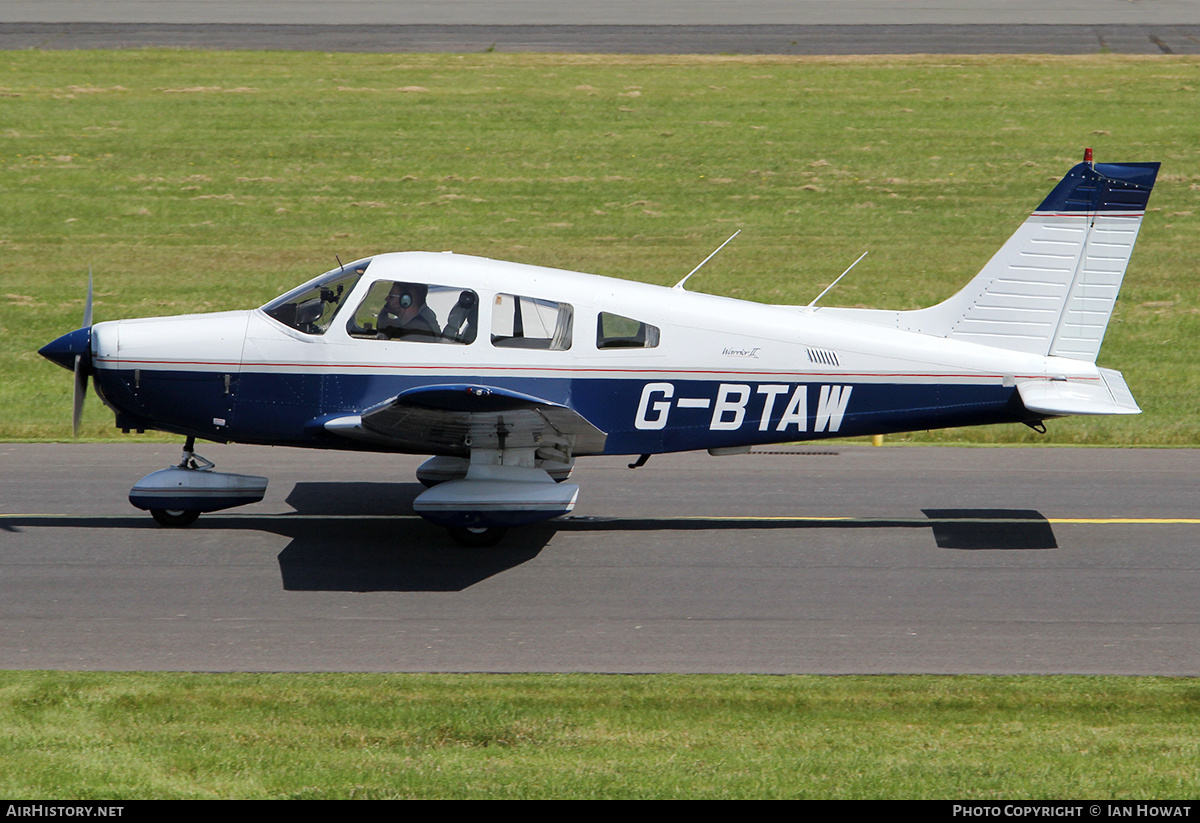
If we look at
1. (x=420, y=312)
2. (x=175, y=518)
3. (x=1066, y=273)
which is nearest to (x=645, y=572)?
(x=420, y=312)

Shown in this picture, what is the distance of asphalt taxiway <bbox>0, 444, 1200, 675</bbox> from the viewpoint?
319 inches

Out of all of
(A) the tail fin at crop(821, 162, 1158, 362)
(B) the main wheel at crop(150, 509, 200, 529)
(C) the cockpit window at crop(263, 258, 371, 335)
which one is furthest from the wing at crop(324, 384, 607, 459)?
(A) the tail fin at crop(821, 162, 1158, 362)

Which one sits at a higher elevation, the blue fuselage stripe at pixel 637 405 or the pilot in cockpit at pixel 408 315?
the pilot in cockpit at pixel 408 315

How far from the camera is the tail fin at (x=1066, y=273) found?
10.1 meters

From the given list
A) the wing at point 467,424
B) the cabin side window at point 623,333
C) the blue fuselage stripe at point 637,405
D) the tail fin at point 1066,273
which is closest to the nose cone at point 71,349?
the blue fuselage stripe at point 637,405

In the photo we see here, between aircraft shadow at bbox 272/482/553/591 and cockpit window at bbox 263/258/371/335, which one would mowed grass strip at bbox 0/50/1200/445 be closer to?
aircraft shadow at bbox 272/482/553/591

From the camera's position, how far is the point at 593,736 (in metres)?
6.73

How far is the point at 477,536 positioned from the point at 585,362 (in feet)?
5.64

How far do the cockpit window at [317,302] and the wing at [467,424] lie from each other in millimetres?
836

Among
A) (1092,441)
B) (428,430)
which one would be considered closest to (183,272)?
(428,430)

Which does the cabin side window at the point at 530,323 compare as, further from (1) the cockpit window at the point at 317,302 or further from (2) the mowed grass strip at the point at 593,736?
(2) the mowed grass strip at the point at 593,736

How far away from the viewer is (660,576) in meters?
9.53

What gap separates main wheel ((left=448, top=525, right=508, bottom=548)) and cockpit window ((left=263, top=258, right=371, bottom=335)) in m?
2.00
